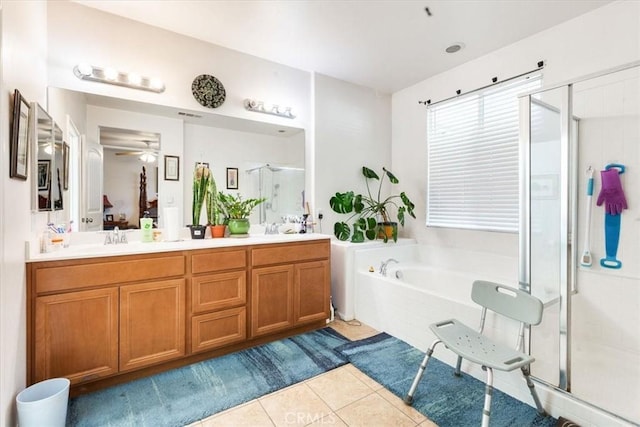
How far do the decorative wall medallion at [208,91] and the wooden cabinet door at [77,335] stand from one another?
5.63 ft

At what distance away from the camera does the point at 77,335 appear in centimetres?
177

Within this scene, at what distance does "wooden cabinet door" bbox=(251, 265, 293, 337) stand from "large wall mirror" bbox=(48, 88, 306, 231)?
701mm

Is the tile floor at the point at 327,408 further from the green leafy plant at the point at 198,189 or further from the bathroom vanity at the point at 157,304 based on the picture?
the green leafy plant at the point at 198,189

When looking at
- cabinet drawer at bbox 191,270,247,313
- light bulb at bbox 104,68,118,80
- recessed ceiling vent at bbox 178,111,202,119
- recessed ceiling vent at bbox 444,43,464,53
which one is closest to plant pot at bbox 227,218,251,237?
cabinet drawer at bbox 191,270,247,313

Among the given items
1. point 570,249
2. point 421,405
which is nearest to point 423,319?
point 421,405

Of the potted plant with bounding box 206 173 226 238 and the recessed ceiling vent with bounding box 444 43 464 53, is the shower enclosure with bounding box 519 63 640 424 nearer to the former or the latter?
the recessed ceiling vent with bounding box 444 43 464 53

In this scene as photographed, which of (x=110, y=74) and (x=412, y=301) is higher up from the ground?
(x=110, y=74)

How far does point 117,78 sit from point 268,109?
1267 millimetres

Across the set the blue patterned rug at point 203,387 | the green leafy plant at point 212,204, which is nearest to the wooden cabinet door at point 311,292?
the blue patterned rug at point 203,387

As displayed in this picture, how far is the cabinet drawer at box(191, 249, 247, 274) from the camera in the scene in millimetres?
2162

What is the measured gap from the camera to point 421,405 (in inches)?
69.0

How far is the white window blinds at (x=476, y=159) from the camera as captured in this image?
2.73 meters

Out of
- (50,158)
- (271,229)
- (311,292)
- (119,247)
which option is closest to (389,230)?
(311,292)

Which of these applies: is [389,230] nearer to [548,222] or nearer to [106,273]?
[548,222]
